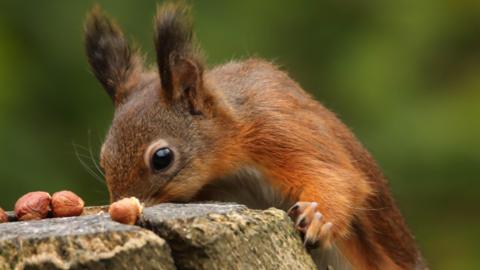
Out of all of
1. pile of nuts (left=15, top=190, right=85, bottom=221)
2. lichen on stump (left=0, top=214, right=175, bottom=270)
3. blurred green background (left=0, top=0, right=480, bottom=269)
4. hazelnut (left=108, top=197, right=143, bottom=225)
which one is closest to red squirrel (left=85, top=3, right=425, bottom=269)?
pile of nuts (left=15, top=190, right=85, bottom=221)

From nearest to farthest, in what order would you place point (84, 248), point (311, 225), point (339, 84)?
point (84, 248), point (311, 225), point (339, 84)

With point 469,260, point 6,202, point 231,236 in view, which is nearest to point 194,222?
point 231,236

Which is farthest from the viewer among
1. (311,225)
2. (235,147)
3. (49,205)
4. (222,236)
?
(235,147)

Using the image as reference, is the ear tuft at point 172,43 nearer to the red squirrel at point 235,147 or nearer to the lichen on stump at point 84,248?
the red squirrel at point 235,147

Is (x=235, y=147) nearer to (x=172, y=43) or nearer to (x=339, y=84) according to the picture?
(x=172, y=43)

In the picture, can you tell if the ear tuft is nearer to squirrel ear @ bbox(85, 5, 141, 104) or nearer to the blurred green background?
squirrel ear @ bbox(85, 5, 141, 104)

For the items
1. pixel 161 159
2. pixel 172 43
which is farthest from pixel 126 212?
pixel 172 43

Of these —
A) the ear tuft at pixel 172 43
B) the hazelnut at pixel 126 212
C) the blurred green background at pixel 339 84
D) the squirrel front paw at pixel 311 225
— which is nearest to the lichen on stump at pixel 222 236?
the hazelnut at pixel 126 212
